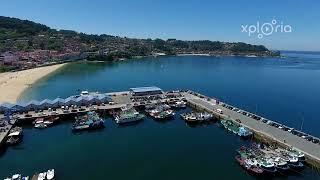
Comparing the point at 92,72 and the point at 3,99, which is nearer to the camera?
the point at 3,99

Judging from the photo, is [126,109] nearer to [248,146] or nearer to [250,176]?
[248,146]

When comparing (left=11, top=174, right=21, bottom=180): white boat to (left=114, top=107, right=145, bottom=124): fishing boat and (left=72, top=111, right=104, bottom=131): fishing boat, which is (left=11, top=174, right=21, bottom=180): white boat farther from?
(left=114, top=107, right=145, bottom=124): fishing boat

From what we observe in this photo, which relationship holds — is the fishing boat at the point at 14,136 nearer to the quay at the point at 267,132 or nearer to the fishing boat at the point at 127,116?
the fishing boat at the point at 127,116

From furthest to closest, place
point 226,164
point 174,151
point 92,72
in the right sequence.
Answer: point 92,72, point 174,151, point 226,164

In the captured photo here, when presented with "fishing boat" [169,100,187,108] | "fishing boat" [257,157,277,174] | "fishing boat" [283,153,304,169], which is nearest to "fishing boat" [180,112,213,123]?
"fishing boat" [169,100,187,108]

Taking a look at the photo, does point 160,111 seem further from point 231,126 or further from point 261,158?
point 261,158

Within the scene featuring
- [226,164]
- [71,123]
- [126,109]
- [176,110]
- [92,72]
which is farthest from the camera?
[92,72]

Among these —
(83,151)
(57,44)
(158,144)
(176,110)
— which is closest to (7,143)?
(83,151)
